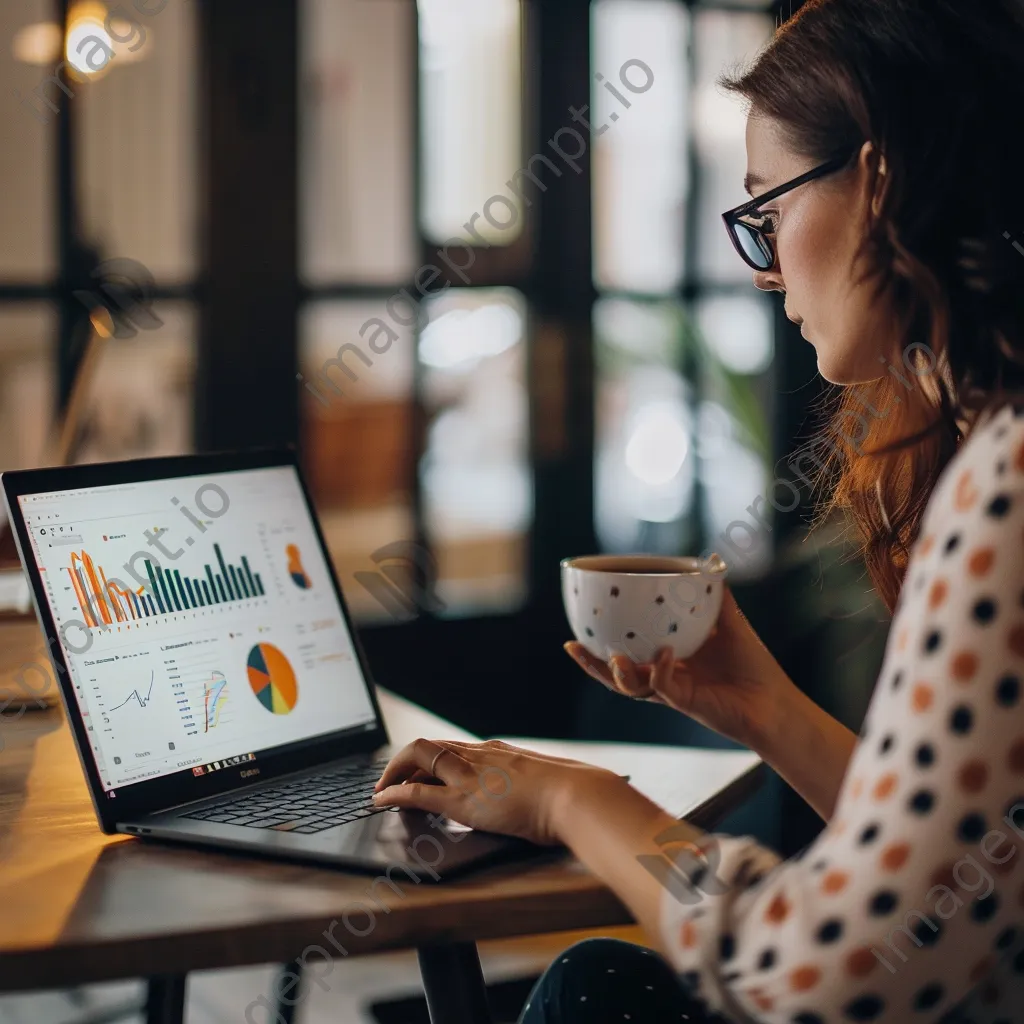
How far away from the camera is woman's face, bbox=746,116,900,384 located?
35.4 inches

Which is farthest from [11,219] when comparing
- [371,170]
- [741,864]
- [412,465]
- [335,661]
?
[741,864]

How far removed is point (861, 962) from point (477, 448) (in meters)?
1.90

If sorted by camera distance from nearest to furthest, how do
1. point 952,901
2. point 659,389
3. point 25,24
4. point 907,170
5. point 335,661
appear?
point 952,901, point 907,170, point 335,661, point 25,24, point 659,389

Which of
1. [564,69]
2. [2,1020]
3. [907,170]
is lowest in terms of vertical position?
[2,1020]

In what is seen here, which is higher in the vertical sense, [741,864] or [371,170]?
[371,170]

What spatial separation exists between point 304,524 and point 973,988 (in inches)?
27.8

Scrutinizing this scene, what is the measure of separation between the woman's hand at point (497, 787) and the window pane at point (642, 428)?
1.71 metres

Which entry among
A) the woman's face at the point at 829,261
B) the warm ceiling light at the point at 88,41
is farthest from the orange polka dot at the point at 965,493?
the warm ceiling light at the point at 88,41

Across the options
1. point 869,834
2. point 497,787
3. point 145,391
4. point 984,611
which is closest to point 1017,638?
point 984,611

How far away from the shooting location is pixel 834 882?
0.64 meters

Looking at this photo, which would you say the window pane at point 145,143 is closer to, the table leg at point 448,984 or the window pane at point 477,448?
the window pane at point 477,448

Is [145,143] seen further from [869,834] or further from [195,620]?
[869,834]

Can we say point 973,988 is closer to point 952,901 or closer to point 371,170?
point 952,901

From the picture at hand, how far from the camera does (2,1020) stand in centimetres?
208
